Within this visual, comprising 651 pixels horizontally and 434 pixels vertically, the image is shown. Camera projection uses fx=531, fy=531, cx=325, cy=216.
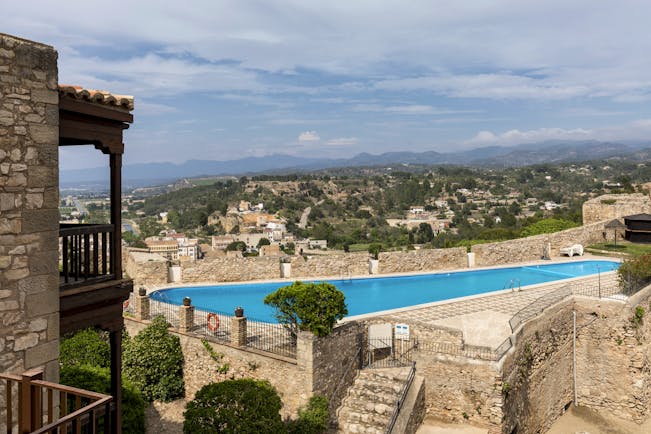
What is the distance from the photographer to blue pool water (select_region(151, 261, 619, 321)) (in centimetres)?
1536

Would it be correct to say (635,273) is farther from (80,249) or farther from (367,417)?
(80,249)

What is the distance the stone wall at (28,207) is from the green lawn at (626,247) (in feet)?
71.4

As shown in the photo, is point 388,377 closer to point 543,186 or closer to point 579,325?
point 579,325

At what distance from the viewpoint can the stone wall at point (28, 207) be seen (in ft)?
15.0

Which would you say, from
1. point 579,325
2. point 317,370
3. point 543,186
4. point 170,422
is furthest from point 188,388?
point 543,186

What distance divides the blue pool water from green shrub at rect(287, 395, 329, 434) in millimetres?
4242

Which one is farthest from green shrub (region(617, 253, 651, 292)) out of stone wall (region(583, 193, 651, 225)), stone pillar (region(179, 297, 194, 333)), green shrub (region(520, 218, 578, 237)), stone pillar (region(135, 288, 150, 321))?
stone pillar (region(135, 288, 150, 321))

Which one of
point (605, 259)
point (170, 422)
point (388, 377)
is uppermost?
point (605, 259)

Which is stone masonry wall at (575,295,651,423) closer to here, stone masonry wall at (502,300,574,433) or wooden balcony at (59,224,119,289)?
stone masonry wall at (502,300,574,433)

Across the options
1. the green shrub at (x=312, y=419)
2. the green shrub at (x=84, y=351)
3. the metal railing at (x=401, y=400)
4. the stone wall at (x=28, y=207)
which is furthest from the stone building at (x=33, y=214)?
the green shrub at (x=84, y=351)

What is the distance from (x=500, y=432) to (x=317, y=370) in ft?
12.5

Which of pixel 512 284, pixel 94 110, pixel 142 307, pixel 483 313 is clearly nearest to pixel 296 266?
pixel 142 307

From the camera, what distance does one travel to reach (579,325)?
1397cm

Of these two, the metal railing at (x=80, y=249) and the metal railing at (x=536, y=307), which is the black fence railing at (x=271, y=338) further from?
the metal railing at (x=80, y=249)
